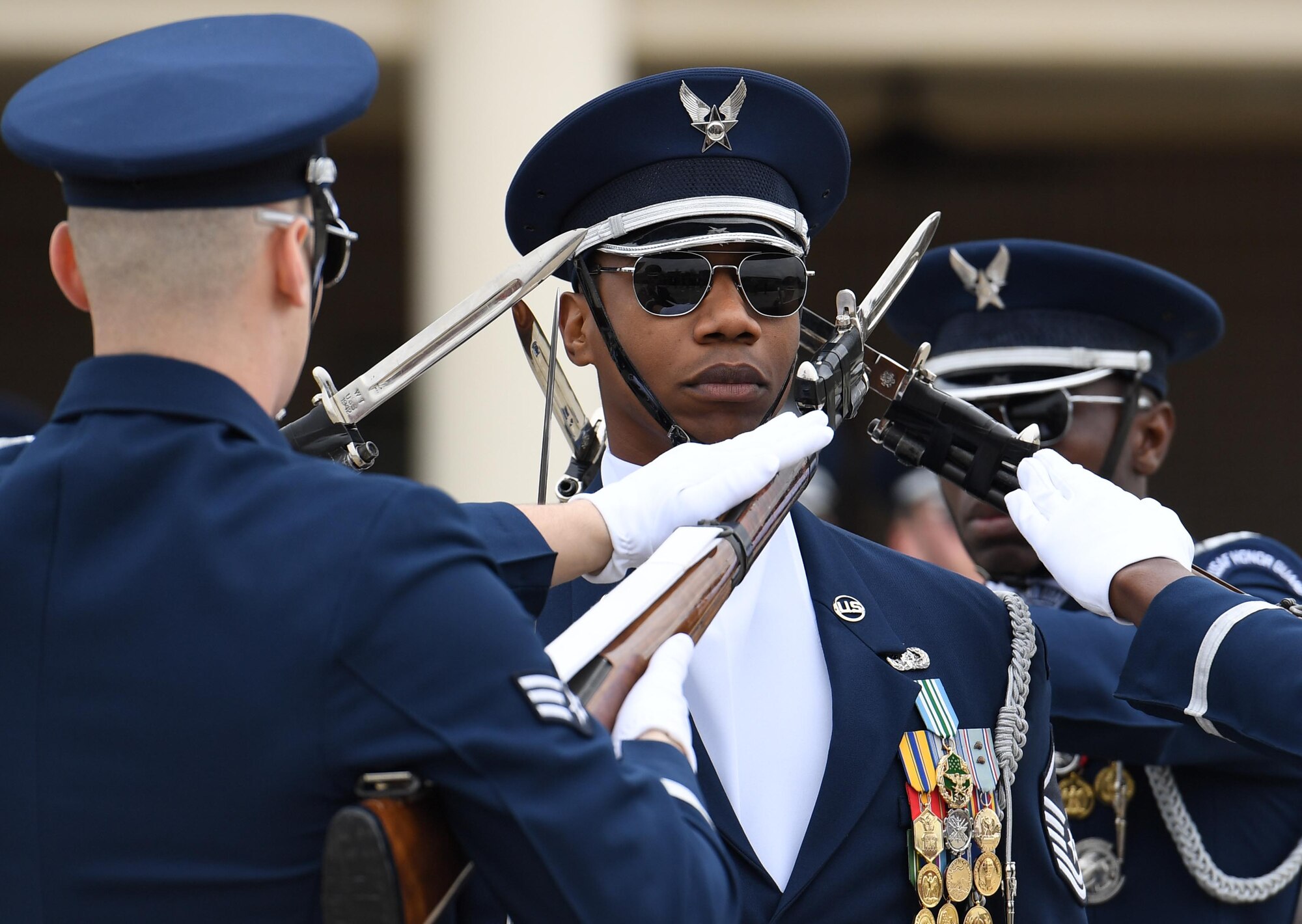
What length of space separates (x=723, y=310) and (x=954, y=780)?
0.85 m

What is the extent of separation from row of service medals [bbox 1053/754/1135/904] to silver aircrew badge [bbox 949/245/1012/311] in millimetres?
1080

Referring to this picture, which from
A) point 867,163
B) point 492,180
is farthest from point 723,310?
point 867,163

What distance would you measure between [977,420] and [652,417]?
651 millimetres

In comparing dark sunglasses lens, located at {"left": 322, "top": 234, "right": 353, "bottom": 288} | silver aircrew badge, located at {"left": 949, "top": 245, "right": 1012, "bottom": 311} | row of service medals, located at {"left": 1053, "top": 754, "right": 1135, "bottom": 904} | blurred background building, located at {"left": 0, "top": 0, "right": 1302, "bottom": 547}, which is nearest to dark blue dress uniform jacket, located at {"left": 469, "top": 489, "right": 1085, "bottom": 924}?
row of service medals, located at {"left": 1053, "top": 754, "right": 1135, "bottom": 904}

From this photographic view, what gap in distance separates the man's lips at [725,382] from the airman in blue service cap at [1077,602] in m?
1.12

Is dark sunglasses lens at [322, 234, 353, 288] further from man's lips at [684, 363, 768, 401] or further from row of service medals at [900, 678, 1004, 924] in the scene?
row of service medals at [900, 678, 1004, 924]

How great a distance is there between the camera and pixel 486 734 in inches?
63.9

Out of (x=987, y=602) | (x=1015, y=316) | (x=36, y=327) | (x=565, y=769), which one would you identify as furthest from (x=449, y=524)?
(x=36, y=327)

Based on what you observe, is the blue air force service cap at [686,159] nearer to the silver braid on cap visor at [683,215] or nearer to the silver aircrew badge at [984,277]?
the silver braid on cap visor at [683,215]

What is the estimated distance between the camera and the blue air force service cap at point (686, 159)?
8.89 feet

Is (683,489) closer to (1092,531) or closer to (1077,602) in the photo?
(1092,531)


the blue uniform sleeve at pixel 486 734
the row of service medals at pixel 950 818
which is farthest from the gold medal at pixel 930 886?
the blue uniform sleeve at pixel 486 734

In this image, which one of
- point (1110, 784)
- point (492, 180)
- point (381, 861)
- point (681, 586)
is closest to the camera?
point (381, 861)

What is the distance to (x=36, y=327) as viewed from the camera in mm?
11133
